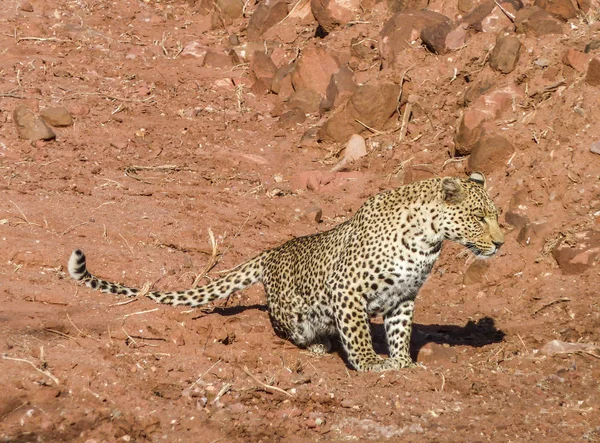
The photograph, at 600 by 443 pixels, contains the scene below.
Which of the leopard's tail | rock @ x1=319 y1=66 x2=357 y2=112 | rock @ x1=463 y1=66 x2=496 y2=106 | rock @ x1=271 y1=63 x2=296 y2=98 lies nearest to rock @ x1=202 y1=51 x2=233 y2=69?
rock @ x1=271 y1=63 x2=296 y2=98

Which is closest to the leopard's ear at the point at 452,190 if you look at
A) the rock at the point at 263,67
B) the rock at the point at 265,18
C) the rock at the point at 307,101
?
the rock at the point at 307,101

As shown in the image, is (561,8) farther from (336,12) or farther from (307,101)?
(336,12)

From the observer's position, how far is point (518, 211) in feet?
40.8

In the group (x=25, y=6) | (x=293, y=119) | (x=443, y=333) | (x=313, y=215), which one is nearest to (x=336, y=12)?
(x=293, y=119)

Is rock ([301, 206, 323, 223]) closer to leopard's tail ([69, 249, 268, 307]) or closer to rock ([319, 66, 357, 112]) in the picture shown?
rock ([319, 66, 357, 112])

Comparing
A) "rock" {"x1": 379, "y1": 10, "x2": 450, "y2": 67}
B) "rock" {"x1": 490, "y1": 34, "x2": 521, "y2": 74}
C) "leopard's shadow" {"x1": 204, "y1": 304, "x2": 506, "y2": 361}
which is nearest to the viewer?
"leopard's shadow" {"x1": 204, "y1": 304, "x2": 506, "y2": 361}

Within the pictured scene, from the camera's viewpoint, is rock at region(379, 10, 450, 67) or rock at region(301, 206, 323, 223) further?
rock at region(379, 10, 450, 67)

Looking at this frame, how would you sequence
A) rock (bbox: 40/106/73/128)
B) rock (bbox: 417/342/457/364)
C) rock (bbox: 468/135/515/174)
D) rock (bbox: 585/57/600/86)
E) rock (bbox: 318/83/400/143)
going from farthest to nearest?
1. rock (bbox: 40/106/73/128)
2. rock (bbox: 318/83/400/143)
3. rock (bbox: 468/135/515/174)
4. rock (bbox: 585/57/600/86)
5. rock (bbox: 417/342/457/364)

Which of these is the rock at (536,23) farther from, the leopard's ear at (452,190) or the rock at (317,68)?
the leopard's ear at (452,190)

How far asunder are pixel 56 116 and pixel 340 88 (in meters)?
4.49

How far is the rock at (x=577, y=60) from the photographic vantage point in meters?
13.6

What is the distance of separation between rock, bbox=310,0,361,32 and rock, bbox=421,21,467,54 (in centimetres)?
248

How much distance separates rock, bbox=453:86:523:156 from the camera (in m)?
13.8

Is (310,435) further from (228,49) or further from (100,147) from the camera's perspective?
(228,49)
